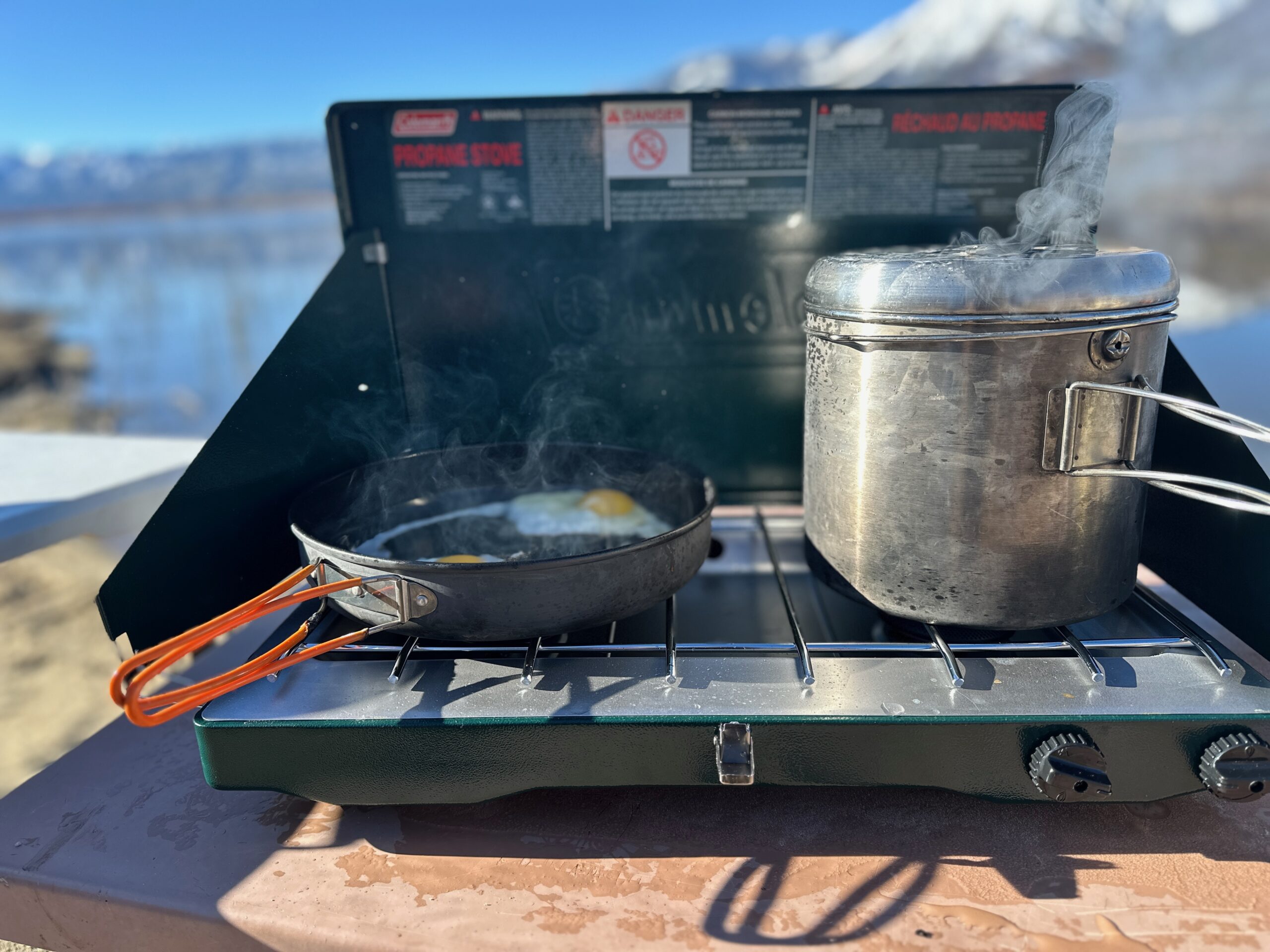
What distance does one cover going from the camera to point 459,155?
1976mm

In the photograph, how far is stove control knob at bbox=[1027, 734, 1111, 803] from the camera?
1.06m

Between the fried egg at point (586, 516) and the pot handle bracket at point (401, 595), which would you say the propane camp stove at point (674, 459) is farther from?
the fried egg at point (586, 516)

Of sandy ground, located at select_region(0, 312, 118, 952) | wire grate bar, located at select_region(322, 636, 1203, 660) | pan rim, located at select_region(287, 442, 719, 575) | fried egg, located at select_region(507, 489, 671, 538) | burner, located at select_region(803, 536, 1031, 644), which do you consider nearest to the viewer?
pan rim, located at select_region(287, 442, 719, 575)

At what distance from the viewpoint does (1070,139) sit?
1473 millimetres

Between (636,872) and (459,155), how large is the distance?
5.92 ft

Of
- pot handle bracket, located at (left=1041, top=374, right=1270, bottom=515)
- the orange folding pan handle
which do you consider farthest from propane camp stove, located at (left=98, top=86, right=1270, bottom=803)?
pot handle bracket, located at (left=1041, top=374, right=1270, bottom=515)

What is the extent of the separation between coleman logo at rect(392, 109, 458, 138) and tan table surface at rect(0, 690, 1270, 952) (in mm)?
1658

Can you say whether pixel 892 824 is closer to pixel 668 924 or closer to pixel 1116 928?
→ pixel 1116 928

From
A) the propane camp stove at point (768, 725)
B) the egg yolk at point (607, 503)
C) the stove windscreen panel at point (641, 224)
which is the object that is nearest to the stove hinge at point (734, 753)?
the propane camp stove at point (768, 725)

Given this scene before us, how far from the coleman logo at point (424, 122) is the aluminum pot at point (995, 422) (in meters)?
1.16

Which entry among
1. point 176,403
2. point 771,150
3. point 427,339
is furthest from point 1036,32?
point 176,403

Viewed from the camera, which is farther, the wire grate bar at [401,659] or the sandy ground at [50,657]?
the sandy ground at [50,657]

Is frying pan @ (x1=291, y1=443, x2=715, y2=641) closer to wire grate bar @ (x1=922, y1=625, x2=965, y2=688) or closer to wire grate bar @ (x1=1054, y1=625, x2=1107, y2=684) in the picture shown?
wire grate bar @ (x1=922, y1=625, x2=965, y2=688)

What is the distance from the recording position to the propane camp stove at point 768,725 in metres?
1.09
